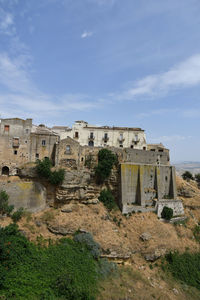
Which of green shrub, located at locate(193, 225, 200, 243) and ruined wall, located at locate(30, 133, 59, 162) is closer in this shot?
green shrub, located at locate(193, 225, 200, 243)

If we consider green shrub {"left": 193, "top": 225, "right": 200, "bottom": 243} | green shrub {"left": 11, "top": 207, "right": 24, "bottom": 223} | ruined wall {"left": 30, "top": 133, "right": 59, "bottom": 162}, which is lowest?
green shrub {"left": 193, "top": 225, "right": 200, "bottom": 243}

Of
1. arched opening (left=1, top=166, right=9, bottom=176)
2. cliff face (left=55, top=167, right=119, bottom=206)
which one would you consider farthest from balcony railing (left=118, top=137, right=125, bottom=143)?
arched opening (left=1, top=166, right=9, bottom=176)

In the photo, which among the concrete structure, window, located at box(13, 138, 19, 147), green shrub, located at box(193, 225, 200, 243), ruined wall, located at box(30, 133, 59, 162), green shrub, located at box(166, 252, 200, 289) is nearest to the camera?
green shrub, located at box(166, 252, 200, 289)

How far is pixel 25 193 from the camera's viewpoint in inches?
810

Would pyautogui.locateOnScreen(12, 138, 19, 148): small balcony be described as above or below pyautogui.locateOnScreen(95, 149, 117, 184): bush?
above

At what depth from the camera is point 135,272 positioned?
1828 cm

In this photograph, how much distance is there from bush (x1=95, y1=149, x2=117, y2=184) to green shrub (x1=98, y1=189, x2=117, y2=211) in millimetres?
1607

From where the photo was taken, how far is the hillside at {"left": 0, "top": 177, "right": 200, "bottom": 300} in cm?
1681

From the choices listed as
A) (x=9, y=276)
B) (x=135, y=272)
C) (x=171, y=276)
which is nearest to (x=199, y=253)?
(x=171, y=276)

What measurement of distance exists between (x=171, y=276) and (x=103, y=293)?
858cm

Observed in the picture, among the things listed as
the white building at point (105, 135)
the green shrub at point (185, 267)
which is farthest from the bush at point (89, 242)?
the white building at point (105, 135)

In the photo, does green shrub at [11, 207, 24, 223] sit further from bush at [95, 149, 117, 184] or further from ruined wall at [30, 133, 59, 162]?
bush at [95, 149, 117, 184]

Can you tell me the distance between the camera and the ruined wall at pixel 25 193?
64.7 feet

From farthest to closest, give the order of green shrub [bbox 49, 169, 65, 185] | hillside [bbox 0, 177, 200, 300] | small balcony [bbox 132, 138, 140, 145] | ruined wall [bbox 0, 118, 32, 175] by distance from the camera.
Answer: small balcony [bbox 132, 138, 140, 145]
ruined wall [bbox 0, 118, 32, 175]
green shrub [bbox 49, 169, 65, 185]
hillside [bbox 0, 177, 200, 300]
